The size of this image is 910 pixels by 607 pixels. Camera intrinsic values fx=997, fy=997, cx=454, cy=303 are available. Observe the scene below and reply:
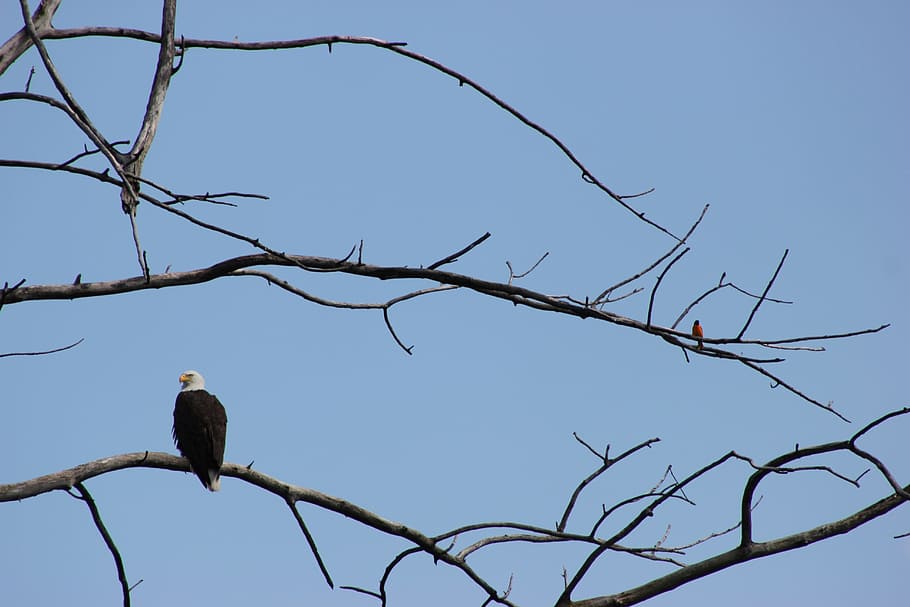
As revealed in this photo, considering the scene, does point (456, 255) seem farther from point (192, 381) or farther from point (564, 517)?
point (192, 381)

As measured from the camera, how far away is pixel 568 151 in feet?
15.1

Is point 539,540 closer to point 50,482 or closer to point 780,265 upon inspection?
point 780,265

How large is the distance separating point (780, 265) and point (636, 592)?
4.68 feet

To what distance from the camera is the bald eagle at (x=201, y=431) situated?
6938 millimetres

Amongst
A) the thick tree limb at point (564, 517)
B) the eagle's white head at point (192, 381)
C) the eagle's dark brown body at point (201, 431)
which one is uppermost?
the eagle's white head at point (192, 381)

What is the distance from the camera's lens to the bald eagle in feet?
22.8

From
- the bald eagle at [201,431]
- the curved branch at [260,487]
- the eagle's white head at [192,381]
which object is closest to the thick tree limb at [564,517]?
the curved branch at [260,487]

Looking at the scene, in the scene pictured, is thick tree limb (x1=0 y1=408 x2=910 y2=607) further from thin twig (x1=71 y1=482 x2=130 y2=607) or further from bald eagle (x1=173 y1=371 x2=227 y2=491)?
bald eagle (x1=173 y1=371 x2=227 y2=491)

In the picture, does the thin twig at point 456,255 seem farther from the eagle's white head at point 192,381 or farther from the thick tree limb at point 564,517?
the eagle's white head at point 192,381

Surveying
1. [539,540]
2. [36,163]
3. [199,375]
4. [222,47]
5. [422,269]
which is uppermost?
[199,375]

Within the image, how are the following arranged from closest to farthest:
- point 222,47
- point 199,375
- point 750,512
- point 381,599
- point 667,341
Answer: point 750,512, point 667,341, point 381,599, point 222,47, point 199,375

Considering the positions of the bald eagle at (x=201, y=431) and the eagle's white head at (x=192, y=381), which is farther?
the eagle's white head at (x=192, y=381)

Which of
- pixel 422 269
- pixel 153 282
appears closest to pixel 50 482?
pixel 153 282

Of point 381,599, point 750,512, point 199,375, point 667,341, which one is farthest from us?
Result: point 199,375
